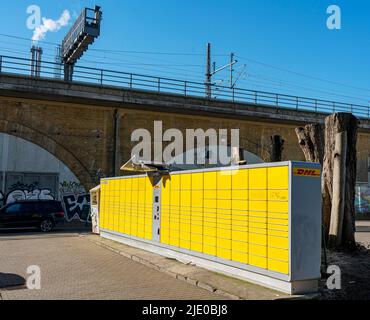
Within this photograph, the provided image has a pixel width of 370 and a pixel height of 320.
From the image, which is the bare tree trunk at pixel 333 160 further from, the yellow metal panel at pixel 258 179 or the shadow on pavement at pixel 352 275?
the yellow metal panel at pixel 258 179

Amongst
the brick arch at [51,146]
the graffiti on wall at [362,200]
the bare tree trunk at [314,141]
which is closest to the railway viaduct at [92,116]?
the brick arch at [51,146]

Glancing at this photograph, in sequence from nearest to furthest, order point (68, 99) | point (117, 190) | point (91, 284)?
1. point (91, 284)
2. point (117, 190)
3. point (68, 99)

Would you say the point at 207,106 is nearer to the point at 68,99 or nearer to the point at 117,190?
the point at 68,99

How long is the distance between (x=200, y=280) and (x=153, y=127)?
61.1 ft

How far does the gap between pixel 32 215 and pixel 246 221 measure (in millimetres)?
15644

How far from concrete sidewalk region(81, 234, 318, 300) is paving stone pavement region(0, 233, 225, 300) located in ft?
0.60

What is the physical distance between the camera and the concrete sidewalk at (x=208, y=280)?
7805 mm

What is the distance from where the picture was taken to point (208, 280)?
900cm

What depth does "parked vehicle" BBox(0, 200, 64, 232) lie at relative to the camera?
21.5 meters

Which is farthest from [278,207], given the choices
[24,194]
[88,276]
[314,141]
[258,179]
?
[24,194]

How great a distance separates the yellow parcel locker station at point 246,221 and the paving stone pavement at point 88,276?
3.77ft
